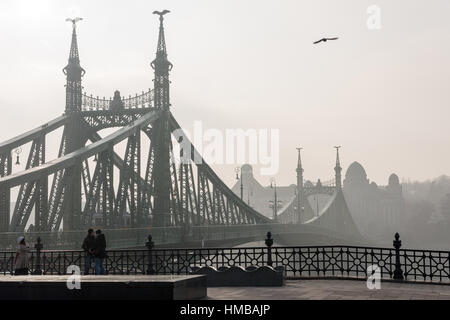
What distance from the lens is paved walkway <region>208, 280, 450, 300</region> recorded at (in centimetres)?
1423

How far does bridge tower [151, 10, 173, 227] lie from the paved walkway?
3148 centimetres

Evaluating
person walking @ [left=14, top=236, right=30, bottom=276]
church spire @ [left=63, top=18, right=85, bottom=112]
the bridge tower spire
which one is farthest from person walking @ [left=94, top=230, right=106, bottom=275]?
the bridge tower spire

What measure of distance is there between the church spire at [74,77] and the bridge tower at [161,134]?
5.72 m

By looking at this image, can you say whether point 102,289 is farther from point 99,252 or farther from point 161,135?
point 161,135

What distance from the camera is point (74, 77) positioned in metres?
47.0

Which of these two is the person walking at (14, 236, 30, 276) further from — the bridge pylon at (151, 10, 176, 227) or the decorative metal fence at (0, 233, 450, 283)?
the bridge pylon at (151, 10, 176, 227)

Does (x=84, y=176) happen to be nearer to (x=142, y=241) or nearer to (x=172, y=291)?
(x=142, y=241)

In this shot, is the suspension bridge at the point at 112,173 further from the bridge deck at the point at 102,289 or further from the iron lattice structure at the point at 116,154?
the bridge deck at the point at 102,289

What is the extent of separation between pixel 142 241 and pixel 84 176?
962 cm

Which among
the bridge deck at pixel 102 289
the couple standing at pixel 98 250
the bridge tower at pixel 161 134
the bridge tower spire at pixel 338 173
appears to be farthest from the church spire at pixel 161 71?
the bridge tower spire at pixel 338 173

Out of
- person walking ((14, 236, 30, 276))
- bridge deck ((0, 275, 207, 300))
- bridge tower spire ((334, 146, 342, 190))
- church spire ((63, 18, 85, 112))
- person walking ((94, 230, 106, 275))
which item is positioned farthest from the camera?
bridge tower spire ((334, 146, 342, 190))

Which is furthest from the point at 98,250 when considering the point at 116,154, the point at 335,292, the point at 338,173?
the point at 338,173

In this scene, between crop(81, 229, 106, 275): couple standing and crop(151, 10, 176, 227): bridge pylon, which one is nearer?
crop(81, 229, 106, 275): couple standing

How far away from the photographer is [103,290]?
12.0 metres
